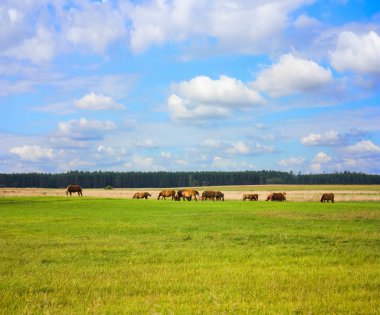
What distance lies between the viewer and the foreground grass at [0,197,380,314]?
371 inches

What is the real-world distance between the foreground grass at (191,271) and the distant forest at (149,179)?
534ft

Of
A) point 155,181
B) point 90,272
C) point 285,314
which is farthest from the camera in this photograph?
point 155,181

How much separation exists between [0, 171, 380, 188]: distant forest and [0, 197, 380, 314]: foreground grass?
163 m

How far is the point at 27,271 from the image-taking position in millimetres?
13086

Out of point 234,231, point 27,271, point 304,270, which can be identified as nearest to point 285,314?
point 304,270

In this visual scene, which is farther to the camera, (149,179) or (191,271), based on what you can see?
(149,179)

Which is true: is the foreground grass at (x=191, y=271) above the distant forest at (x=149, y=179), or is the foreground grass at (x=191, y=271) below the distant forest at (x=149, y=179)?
below

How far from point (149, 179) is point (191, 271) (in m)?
Answer: 179

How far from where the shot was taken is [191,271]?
42.0 ft

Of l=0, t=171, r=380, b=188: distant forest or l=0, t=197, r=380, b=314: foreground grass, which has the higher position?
l=0, t=171, r=380, b=188: distant forest

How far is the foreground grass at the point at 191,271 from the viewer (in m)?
9.43

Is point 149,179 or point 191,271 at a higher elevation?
point 149,179

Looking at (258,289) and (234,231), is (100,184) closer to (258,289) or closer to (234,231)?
(234,231)

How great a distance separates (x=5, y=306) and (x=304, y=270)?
26.5ft
